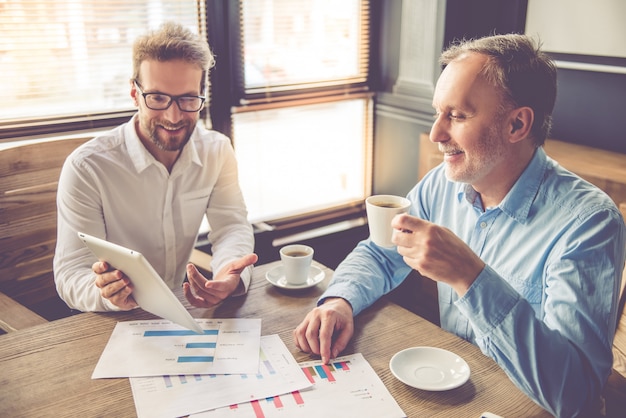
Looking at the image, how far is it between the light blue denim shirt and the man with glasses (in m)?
0.58

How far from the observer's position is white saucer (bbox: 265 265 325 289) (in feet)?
5.36

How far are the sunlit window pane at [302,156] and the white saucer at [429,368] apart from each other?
1816 mm

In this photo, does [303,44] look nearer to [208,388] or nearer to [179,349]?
[179,349]

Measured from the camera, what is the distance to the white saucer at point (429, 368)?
3.98 ft

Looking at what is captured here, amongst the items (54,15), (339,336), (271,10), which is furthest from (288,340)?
(271,10)

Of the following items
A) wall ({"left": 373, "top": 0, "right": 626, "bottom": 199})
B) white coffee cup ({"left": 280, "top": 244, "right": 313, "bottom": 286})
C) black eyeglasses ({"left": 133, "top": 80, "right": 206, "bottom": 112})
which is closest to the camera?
white coffee cup ({"left": 280, "top": 244, "right": 313, "bottom": 286})

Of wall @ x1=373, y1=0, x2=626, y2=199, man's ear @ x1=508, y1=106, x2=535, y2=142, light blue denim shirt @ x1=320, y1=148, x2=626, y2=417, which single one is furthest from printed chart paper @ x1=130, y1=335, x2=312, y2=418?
wall @ x1=373, y1=0, x2=626, y2=199

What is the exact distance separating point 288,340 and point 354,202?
6.82 feet

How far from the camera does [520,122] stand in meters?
1.47

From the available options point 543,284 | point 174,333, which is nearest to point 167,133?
point 174,333

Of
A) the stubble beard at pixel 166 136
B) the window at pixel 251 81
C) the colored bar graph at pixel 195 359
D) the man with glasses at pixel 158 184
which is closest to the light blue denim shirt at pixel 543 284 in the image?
the colored bar graph at pixel 195 359

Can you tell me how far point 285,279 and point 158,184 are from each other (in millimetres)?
588

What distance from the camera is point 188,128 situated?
6.44 ft

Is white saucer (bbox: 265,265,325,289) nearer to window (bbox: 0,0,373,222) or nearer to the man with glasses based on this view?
the man with glasses
